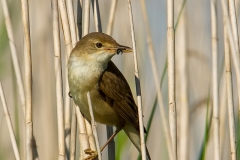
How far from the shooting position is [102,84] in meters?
3.02

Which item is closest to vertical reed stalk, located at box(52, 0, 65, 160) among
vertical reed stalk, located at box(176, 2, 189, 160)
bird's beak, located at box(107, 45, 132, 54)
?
bird's beak, located at box(107, 45, 132, 54)

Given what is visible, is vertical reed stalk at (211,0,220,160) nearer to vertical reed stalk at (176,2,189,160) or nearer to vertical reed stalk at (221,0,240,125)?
vertical reed stalk at (221,0,240,125)

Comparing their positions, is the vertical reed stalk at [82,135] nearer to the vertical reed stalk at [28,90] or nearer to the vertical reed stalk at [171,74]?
the vertical reed stalk at [28,90]

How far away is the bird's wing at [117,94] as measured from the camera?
3.02 metres

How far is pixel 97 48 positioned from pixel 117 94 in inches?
14.4

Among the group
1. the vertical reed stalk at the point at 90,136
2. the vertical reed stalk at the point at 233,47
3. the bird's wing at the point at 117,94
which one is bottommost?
the vertical reed stalk at the point at 90,136

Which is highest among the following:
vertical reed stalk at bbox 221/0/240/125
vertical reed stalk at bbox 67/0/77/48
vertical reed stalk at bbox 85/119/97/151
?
vertical reed stalk at bbox 67/0/77/48

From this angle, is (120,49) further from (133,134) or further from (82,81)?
(133,134)

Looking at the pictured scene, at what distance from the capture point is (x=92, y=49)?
290 centimetres

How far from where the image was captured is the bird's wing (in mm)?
3020

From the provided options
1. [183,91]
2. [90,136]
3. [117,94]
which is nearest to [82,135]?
[90,136]

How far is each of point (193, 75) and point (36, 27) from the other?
4.08 feet

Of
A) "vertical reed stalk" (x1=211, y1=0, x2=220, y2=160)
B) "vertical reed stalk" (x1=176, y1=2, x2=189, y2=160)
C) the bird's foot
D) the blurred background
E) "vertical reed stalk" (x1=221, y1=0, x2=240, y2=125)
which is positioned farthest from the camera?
the blurred background

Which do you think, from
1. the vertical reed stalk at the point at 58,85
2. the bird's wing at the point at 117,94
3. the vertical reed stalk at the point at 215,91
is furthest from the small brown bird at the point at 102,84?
the vertical reed stalk at the point at 215,91
